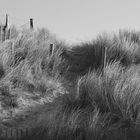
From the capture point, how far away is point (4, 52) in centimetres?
585

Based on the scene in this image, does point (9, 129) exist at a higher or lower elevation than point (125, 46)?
lower

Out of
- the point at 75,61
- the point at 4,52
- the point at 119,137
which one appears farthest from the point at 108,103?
the point at 75,61

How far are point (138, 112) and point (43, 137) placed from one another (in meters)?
1.46

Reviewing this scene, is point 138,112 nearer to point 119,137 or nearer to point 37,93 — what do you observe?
point 119,137

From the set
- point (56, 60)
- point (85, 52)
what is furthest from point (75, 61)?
point (56, 60)

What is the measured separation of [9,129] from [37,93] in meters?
1.37

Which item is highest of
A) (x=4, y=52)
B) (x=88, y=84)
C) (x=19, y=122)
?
(x=4, y=52)

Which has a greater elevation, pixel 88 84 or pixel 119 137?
pixel 88 84

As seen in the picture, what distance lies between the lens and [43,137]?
375cm

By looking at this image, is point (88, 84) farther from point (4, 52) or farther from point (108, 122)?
point (4, 52)

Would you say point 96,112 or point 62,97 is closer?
point 96,112

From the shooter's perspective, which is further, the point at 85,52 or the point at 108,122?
the point at 85,52

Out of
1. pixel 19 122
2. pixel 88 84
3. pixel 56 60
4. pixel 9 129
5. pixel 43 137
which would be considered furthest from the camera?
pixel 56 60

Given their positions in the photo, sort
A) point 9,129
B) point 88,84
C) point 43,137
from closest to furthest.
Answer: point 43,137, point 9,129, point 88,84
